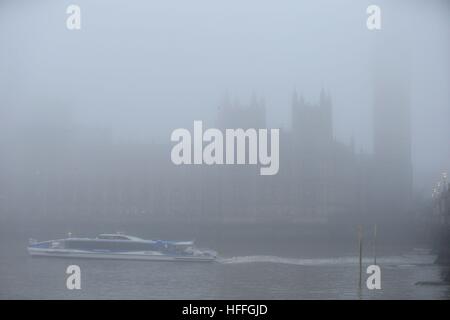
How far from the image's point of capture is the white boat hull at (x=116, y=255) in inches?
407

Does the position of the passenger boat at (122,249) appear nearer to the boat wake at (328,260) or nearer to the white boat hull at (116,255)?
the white boat hull at (116,255)

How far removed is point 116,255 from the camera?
10.5m

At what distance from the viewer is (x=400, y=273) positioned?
1041 cm

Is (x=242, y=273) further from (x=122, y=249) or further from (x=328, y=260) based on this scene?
(x=122, y=249)

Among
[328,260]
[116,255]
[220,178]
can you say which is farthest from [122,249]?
[328,260]

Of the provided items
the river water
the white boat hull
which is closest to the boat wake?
the river water

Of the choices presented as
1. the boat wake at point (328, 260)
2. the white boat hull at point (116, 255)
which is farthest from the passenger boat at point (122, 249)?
the boat wake at point (328, 260)

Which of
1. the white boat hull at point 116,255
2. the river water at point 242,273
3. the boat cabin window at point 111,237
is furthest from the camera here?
the boat cabin window at point 111,237

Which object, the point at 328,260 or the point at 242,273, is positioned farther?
the point at 328,260

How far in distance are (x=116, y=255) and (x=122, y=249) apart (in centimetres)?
8

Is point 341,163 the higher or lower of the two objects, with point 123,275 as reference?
higher
